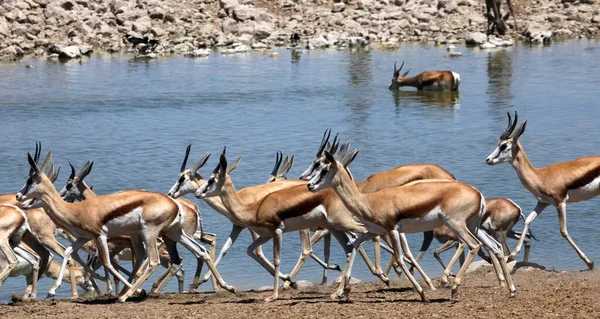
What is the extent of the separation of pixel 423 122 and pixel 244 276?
11.7 meters

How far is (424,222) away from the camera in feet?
29.7

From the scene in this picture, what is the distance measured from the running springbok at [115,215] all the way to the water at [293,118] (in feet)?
5.62

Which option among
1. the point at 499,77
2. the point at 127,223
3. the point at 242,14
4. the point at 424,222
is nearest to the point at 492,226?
the point at 424,222

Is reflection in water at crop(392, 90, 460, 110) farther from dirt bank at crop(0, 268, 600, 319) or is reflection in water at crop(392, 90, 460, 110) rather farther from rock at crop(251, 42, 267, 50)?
dirt bank at crop(0, 268, 600, 319)

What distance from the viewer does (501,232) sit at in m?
11.3

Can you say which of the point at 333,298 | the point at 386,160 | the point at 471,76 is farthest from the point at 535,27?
the point at 333,298

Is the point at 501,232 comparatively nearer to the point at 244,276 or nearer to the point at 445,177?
the point at 445,177

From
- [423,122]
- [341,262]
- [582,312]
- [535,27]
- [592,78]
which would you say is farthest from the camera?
[535,27]

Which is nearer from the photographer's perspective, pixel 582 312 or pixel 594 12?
pixel 582 312

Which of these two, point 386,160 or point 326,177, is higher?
point 326,177

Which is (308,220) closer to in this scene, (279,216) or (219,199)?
(279,216)

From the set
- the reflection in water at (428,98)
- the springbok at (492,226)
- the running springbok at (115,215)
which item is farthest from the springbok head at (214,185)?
the reflection in water at (428,98)

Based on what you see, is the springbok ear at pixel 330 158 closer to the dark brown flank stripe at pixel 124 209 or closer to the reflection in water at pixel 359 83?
the dark brown flank stripe at pixel 124 209

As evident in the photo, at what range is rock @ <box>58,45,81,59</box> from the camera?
35062 millimetres
